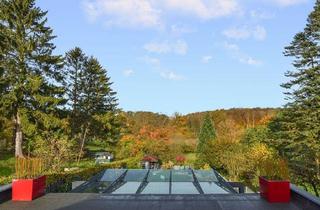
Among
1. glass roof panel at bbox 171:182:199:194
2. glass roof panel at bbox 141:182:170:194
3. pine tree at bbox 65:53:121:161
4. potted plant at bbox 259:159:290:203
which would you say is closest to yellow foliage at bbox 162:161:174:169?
pine tree at bbox 65:53:121:161

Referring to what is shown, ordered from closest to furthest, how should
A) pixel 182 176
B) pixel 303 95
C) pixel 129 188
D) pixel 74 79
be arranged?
1. pixel 129 188
2. pixel 182 176
3. pixel 303 95
4. pixel 74 79

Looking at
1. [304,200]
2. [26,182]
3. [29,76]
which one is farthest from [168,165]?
[304,200]

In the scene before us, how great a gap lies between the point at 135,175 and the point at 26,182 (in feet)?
19.2

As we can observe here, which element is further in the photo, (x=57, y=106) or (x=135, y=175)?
(x=57, y=106)

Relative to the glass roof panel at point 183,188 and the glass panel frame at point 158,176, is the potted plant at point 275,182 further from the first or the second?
the glass panel frame at point 158,176

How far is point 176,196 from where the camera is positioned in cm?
752

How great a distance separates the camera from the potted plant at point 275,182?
691 cm

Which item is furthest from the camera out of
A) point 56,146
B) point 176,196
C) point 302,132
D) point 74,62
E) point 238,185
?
point 74,62

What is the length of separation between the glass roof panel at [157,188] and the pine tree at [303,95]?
683 inches

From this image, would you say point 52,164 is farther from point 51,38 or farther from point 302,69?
point 302,69

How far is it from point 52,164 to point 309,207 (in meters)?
15.4

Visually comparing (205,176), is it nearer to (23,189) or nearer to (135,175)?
(135,175)

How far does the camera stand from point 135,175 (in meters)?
12.8

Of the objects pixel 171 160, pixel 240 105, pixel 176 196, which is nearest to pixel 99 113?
pixel 171 160
